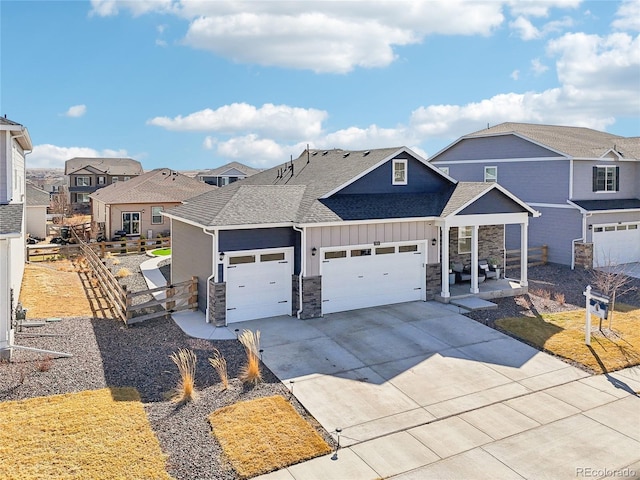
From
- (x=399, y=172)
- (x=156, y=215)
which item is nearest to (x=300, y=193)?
(x=399, y=172)

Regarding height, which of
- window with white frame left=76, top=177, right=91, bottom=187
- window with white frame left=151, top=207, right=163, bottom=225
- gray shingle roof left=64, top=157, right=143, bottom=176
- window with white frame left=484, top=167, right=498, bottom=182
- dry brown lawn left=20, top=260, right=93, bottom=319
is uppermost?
gray shingle roof left=64, top=157, right=143, bottom=176

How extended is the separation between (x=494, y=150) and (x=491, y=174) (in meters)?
1.39

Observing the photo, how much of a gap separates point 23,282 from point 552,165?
25620 mm

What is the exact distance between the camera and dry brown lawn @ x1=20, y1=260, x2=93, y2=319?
16.4 metres

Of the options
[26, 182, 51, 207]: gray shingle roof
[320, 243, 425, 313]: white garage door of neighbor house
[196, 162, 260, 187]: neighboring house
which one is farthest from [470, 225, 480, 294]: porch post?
[196, 162, 260, 187]: neighboring house

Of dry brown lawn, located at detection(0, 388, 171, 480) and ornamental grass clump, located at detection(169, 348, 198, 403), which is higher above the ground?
ornamental grass clump, located at detection(169, 348, 198, 403)

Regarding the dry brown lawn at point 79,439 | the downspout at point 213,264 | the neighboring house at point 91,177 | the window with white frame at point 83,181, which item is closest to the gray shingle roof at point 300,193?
the downspout at point 213,264

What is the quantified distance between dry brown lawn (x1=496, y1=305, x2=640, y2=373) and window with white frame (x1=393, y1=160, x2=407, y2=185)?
6.23m

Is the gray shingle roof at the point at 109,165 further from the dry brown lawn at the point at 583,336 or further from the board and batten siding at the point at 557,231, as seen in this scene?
the dry brown lawn at the point at 583,336

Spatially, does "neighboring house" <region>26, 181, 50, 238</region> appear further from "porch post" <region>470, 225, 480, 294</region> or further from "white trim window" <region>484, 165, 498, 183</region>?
"porch post" <region>470, 225, 480, 294</region>

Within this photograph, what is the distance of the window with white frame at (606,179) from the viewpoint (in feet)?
85.4

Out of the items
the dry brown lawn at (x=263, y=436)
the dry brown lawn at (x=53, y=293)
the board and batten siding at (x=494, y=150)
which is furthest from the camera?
the board and batten siding at (x=494, y=150)

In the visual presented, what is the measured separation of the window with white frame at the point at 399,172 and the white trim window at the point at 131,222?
2221 cm

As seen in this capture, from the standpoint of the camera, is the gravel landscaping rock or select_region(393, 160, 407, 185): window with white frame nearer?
the gravel landscaping rock
